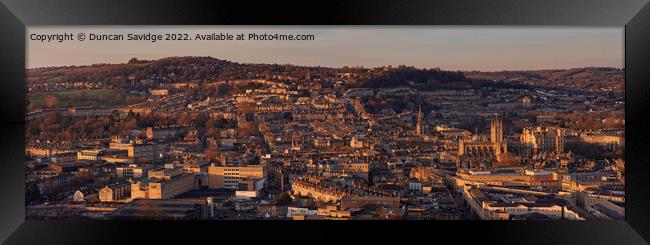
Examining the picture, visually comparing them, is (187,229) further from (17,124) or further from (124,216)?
(17,124)

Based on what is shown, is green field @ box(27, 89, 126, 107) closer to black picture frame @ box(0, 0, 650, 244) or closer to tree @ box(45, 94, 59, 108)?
tree @ box(45, 94, 59, 108)

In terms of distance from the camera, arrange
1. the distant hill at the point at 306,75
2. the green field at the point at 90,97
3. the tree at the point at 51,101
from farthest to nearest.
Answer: the green field at the point at 90,97 < the distant hill at the point at 306,75 < the tree at the point at 51,101

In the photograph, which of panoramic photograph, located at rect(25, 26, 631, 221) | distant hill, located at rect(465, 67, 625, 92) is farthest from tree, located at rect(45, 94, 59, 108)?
distant hill, located at rect(465, 67, 625, 92)

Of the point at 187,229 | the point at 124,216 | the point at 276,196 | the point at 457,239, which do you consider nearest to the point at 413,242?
the point at 457,239

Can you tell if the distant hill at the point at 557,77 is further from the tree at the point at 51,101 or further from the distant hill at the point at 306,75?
the tree at the point at 51,101

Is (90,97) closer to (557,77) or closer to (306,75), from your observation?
(306,75)

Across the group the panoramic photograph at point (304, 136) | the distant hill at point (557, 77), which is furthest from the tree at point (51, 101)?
the distant hill at point (557, 77)
